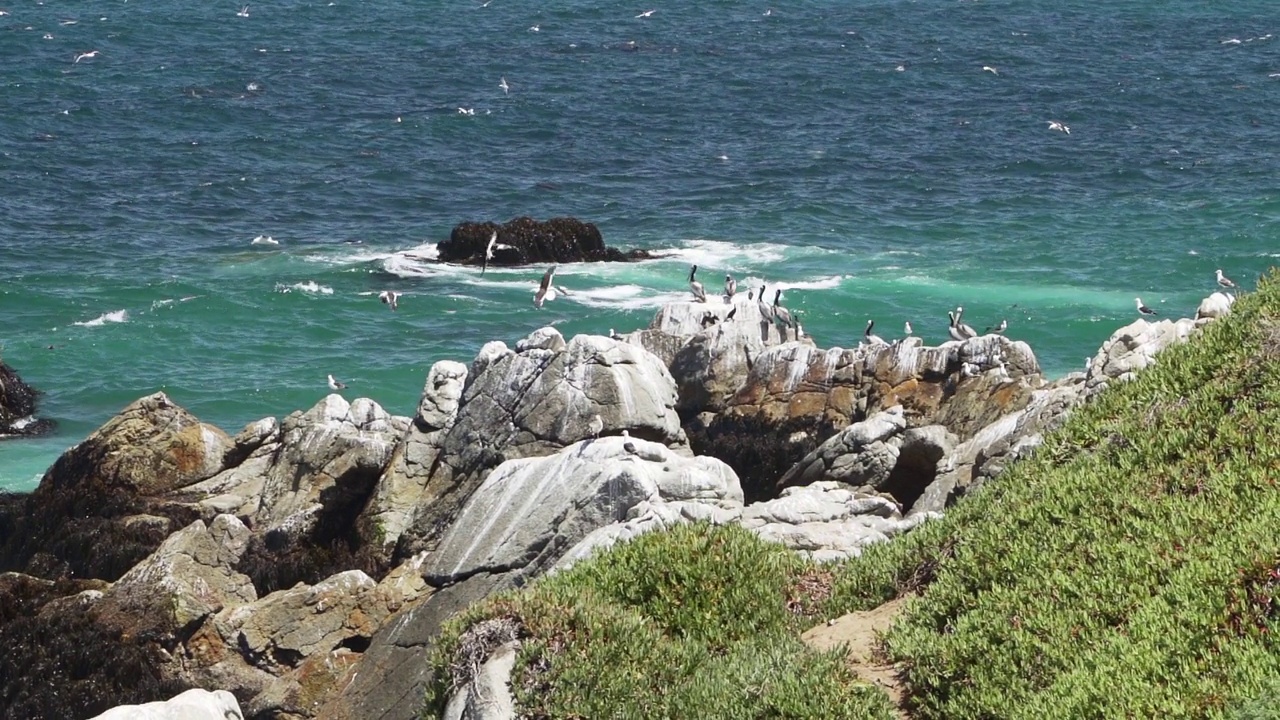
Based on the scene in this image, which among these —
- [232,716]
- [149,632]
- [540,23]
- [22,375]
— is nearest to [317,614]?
[149,632]

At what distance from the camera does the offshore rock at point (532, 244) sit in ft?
164

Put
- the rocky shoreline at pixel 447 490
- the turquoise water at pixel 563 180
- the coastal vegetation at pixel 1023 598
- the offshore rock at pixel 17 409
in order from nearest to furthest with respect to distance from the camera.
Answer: the coastal vegetation at pixel 1023 598
the rocky shoreline at pixel 447 490
the offshore rock at pixel 17 409
the turquoise water at pixel 563 180

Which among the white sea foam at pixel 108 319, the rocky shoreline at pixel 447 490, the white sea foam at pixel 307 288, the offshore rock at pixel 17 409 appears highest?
the rocky shoreline at pixel 447 490

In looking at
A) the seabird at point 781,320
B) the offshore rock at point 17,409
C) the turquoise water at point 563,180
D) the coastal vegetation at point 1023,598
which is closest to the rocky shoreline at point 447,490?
the seabird at point 781,320

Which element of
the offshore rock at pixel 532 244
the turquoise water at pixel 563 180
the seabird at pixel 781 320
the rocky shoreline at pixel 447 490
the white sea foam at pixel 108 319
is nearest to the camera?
the rocky shoreline at pixel 447 490

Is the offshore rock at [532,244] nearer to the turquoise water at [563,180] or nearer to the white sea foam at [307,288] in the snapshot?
the turquoise water at [563,180]

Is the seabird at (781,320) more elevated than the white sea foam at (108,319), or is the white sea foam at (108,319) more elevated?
the seabird at (781,320)

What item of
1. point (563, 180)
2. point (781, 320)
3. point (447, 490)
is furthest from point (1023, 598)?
point (563, 180)

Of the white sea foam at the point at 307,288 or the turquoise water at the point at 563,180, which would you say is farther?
the white sea foam at the point at 307,288

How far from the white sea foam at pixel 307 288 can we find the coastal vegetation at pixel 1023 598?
34.1 metres

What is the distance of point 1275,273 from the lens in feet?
56.3

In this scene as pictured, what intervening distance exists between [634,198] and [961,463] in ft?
114

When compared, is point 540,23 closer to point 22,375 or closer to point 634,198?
point 634,198

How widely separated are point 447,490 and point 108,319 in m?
23.7
